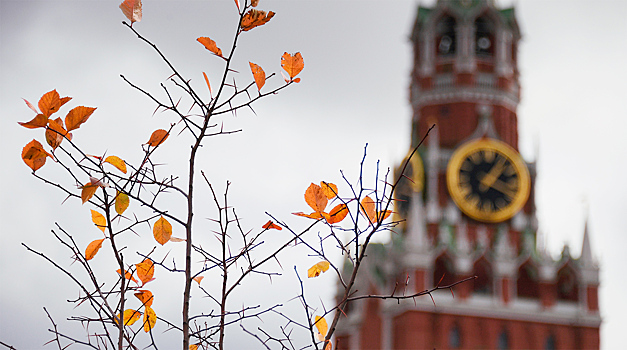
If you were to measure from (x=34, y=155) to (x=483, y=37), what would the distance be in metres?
33.3

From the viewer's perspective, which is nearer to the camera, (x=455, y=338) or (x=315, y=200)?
(x=315, y=200)

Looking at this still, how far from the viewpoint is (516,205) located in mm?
32062

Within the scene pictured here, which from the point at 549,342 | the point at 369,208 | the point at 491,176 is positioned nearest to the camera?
the point at 369,208

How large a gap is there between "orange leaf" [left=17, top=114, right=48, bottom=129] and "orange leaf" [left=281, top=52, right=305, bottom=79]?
60 cm

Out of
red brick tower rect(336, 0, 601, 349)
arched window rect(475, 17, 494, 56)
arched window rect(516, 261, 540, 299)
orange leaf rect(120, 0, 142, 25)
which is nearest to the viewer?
orange leaf rect(120, 0, 142, 25)

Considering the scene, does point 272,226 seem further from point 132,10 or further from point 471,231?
point 471,231

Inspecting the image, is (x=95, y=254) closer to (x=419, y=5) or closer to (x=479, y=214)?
(x=479, y=214)

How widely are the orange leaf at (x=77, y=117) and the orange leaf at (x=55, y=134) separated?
2cm

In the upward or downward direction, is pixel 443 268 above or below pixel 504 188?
below

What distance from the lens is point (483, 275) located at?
104 ft

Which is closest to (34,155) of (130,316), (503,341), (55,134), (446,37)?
(55,134)

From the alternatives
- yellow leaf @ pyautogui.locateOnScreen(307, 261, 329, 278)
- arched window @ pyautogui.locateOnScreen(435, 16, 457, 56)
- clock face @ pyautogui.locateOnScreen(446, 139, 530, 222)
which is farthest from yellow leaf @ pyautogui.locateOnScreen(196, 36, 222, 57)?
arched window @ pyautogui.locateOnScreen(435, 16, 457, 56)

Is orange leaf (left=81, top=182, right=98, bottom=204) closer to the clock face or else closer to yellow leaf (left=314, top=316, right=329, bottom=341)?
yellow leaf (left=314, top=316, right=329, bottom=341)

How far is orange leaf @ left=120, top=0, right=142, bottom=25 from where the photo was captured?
224cm
